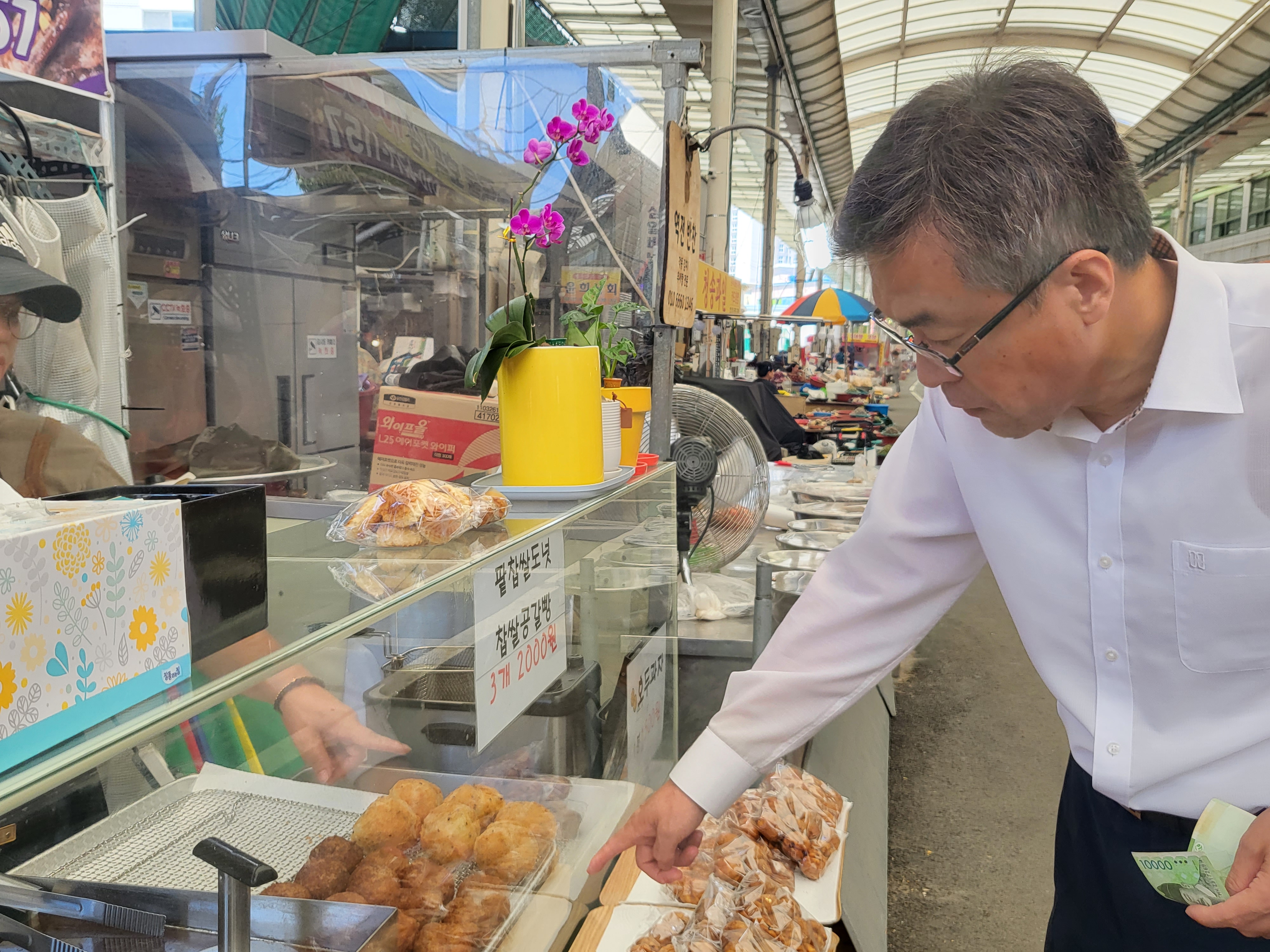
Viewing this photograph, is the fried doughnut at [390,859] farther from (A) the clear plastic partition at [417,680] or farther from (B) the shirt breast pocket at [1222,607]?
(B) the shirt breast pocket at [1222,607]

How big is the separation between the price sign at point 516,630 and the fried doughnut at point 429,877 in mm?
172

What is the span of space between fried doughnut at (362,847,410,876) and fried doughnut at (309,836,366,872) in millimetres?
11

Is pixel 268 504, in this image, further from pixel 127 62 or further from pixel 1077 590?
pixel 127 62

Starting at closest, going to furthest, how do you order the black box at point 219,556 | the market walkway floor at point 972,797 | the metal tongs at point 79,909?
the black box at point 219,556 < the metal tongs at point 79,909 < the market walkway floor at point 972,797

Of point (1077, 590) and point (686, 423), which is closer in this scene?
point (1077, 590)

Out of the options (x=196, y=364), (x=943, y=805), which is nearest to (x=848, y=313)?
(x=943, y=805)

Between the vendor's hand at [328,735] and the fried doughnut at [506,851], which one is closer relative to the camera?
the vendor's hand at [328,735]

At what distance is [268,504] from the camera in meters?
1.53

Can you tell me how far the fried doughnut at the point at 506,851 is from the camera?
1268 mm

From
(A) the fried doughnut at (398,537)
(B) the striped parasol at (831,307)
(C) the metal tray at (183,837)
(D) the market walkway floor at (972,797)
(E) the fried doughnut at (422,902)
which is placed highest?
(B) the striped parasol at (831,307)

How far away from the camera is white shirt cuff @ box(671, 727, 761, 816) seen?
4.47 ft

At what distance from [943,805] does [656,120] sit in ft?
9.65

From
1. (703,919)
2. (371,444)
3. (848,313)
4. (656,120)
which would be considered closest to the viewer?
(703,919)

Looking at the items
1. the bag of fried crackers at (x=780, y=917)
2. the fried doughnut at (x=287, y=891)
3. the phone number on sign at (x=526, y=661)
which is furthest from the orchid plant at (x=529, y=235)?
the bag of fried crackers at (x=780, y=917)
